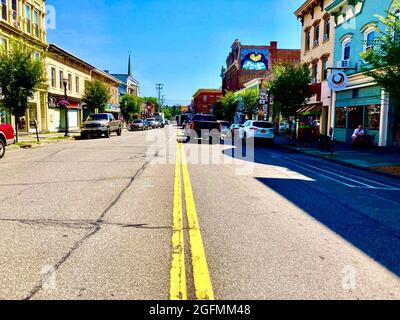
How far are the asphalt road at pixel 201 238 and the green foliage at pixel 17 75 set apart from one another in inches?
513

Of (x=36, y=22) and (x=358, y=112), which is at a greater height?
(x=36, y=22)

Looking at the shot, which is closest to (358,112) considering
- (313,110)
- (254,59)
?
(313,110)

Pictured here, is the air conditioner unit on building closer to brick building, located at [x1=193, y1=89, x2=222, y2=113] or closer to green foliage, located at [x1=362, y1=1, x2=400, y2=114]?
green foliage, located at [x1=362, y1=1, x2=400, y2=114]

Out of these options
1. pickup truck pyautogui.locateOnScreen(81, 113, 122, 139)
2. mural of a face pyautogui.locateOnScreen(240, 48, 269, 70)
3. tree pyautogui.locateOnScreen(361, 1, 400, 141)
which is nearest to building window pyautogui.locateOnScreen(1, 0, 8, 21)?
pickup truck pyautogui.locateOnScreen(81, 113, 122, 139)

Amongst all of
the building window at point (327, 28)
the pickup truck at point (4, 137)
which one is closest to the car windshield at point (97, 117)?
the pickup truck at point (4, 137)

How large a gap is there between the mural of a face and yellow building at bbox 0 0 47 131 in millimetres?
44745

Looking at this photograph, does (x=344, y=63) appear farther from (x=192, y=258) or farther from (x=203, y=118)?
(x=192, y=258)

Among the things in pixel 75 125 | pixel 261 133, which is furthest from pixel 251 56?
pixel 261 133

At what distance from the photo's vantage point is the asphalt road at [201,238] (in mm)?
3535

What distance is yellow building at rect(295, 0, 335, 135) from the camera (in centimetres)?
2948

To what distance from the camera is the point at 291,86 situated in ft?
76.3

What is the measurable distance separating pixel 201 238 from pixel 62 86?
38.2 m
